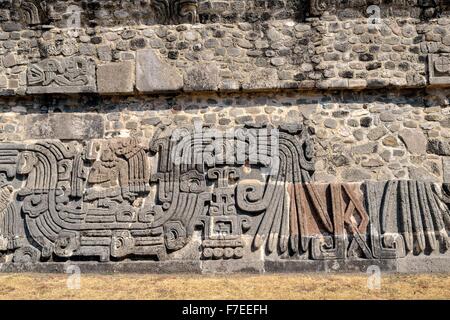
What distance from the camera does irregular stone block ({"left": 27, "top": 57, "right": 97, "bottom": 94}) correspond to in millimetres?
6461

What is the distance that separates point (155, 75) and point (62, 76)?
1121 mm

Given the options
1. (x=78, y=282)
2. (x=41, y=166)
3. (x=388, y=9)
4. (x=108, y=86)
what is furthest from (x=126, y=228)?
(x=388, y=9)

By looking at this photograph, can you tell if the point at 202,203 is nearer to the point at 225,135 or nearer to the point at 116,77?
the point at 225,135

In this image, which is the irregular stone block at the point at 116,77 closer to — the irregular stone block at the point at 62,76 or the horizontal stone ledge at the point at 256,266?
the irregular stone block at the point at 62,76

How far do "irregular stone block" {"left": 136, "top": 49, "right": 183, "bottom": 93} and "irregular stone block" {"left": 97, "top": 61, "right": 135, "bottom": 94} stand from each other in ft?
0.31

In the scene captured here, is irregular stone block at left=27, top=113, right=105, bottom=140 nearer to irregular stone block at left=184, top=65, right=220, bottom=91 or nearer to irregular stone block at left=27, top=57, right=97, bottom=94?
irregular stone block at left=27, top=57, right=97, bottom=94

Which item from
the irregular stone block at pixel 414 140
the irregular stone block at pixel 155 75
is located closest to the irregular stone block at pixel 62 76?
the irregular stone block at pixel 155 75

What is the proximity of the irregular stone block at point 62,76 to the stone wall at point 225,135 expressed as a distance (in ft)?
0.06

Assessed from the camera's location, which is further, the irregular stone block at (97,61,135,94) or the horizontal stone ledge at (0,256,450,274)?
the irregular stone block at (97,61,135,94)

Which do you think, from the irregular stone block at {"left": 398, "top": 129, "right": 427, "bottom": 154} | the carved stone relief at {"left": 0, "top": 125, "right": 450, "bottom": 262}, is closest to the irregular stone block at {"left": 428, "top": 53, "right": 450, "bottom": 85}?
the irregular stone block at {"left": 398, "top": 129, "right": 427, "bottom": 154}

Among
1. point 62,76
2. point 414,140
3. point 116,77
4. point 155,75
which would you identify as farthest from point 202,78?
point 414,140

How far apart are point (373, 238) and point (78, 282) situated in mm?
3036

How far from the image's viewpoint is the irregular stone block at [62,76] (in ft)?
21.2

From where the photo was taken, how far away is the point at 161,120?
6.42 meters
